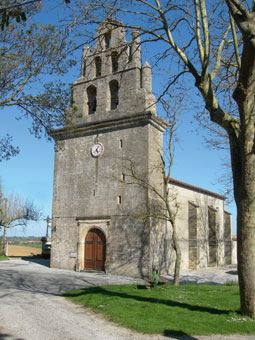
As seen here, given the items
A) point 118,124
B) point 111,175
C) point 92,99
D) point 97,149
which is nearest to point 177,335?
point 111,175

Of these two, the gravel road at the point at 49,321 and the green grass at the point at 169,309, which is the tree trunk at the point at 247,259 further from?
the gravel road at the point at 49,321

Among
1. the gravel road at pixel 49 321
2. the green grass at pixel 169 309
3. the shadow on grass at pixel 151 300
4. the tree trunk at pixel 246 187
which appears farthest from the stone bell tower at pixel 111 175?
the tree trunk at pixel 246 187

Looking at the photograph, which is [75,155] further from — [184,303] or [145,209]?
[184,303]

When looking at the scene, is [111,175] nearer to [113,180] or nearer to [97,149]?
[113,180]

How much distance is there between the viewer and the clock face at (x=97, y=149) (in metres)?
20.5

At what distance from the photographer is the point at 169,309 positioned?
877 centimetres

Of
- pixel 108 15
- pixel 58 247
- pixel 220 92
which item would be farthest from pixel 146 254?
pixel 108 15

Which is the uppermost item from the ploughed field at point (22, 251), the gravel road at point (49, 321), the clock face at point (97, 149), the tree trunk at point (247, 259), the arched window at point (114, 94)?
the arched window at point (114, 94)

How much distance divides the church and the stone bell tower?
0.05m

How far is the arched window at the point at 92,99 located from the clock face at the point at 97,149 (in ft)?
8.59

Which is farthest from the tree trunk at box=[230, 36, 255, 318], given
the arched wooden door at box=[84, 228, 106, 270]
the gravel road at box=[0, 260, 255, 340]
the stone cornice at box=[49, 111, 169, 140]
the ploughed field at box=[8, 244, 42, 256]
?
the ploughed field at box=[8, 244, 42, 256]

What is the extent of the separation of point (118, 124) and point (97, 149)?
211 cm

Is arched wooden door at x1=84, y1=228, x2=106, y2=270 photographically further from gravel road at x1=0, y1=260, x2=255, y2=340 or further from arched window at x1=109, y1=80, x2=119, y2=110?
arched window at x1=109, y1=80, x2=119, y2=110

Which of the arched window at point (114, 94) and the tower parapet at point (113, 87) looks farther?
the arched window at point (114, 94)
